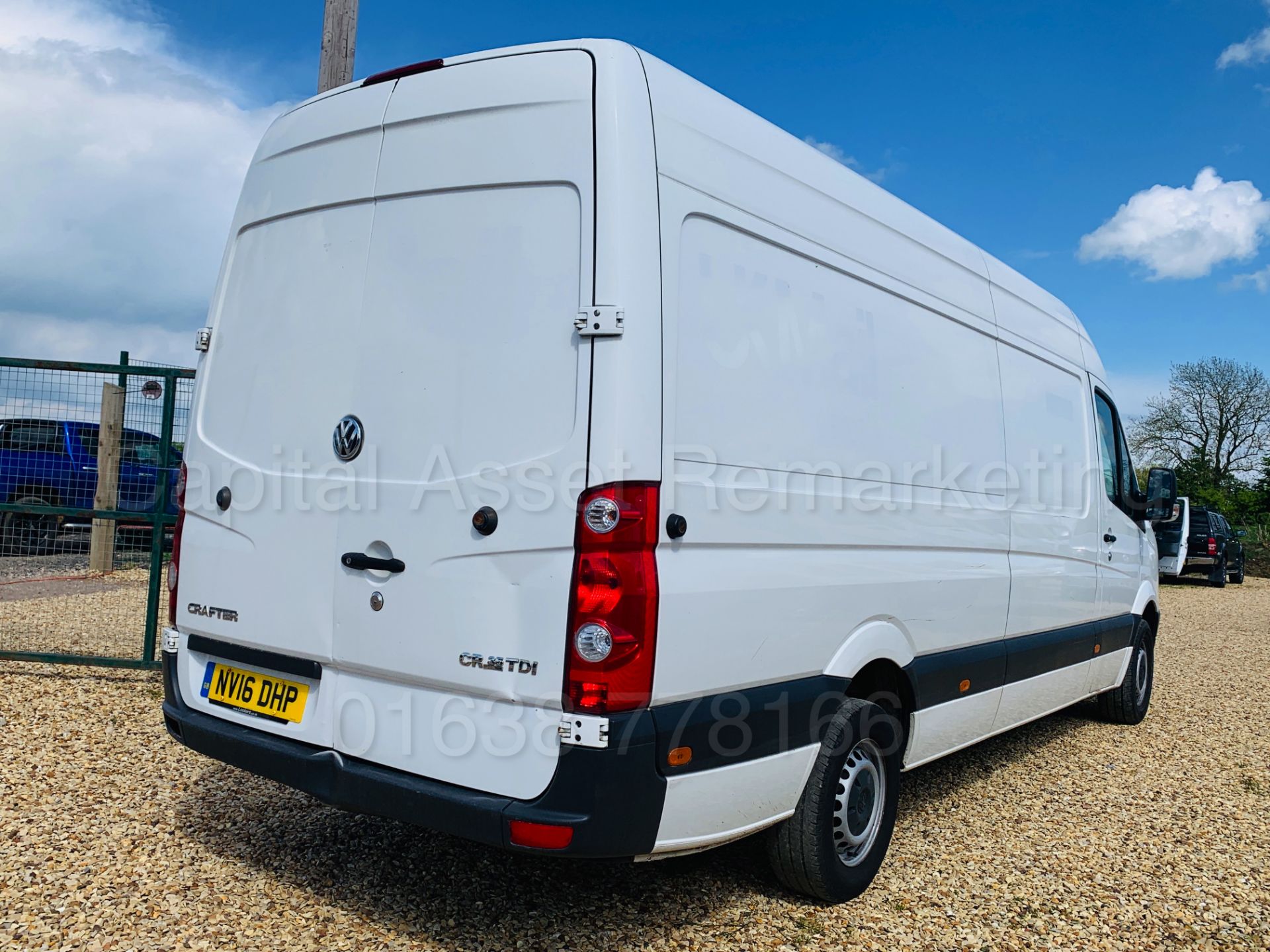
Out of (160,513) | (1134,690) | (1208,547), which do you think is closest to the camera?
(160,513)

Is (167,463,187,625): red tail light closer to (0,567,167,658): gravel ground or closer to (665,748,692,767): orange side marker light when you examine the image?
(665,748,692,767): orange side marker light

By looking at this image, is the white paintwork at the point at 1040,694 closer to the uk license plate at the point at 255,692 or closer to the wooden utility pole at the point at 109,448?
the uk license plate at the point at 255,692

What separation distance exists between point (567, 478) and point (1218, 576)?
74.1ft

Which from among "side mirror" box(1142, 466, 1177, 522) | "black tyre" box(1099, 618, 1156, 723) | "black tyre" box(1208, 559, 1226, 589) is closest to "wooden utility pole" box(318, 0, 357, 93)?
"side mirror" box(1142, 466, 1177, 522)

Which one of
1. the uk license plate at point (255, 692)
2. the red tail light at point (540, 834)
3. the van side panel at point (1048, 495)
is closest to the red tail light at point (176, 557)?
the uk license plate at point (255, 692)

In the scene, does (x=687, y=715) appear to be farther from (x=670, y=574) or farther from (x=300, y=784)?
(x=300, y=784)

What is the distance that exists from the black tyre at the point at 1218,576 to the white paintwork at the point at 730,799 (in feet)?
70.0

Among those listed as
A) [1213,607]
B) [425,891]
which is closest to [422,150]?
[425,891]

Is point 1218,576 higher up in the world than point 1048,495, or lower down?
lower down

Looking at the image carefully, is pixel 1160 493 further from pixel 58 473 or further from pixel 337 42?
pixel 58 473

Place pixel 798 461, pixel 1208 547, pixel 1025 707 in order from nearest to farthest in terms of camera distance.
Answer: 1. pixel 798 461
2. pixel 1025 707
3. pixel 1208 547

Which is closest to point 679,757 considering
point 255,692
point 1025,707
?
point 255,692

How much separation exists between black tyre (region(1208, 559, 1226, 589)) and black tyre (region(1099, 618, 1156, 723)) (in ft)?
54.3

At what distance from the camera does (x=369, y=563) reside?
2.97 meters
